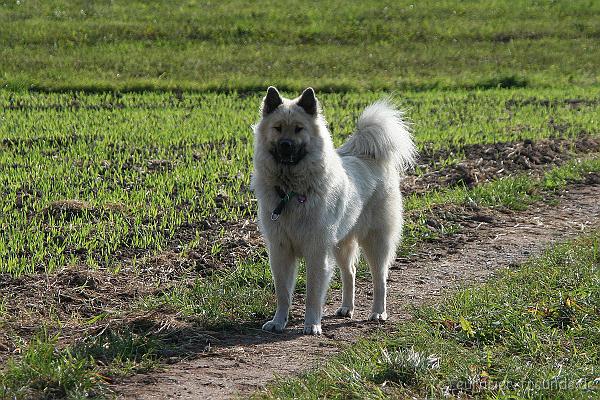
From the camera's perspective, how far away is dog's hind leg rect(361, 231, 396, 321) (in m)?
7.64

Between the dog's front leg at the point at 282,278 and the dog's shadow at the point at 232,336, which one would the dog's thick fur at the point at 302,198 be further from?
the dog's shadow at the point at 232,336

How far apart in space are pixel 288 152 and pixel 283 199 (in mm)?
372

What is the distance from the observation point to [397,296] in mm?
8203

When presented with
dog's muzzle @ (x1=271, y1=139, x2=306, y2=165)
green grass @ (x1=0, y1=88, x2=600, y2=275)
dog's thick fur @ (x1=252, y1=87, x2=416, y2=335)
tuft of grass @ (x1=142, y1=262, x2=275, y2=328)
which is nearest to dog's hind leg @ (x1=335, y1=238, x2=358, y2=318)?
dog's thick fur @ (x1=252, y1=87, x2=416, y2=335)

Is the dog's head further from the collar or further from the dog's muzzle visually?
the collar

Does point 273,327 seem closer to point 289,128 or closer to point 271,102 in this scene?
point 289,128

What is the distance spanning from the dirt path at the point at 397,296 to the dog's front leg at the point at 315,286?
0.48ft

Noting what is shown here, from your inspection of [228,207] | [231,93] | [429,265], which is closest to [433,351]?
[429,265]

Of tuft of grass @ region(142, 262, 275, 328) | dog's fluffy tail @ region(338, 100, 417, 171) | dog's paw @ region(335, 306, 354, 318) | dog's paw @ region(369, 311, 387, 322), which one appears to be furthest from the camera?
dog's fluffy tail @ region(338, 100, 417, 171)

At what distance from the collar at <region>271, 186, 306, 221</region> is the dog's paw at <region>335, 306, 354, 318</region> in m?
1.15

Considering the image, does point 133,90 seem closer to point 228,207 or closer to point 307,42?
point 307,42

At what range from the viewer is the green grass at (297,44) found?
2450 cm

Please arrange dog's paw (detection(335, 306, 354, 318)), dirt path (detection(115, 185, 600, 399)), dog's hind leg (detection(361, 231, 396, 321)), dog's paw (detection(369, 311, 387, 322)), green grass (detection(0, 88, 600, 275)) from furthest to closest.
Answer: green grass (detection(0, 88, 600, 275)), dog's paw (detection(335, 306, 354, 318)), dog's hind leg (detection(361, 231, 396, 321)), dog's paw (detection(369, 311, 387, 322)), dirt path (detection(115, 185, 600, 399))

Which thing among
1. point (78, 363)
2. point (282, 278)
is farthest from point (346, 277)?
point (78, 363)
